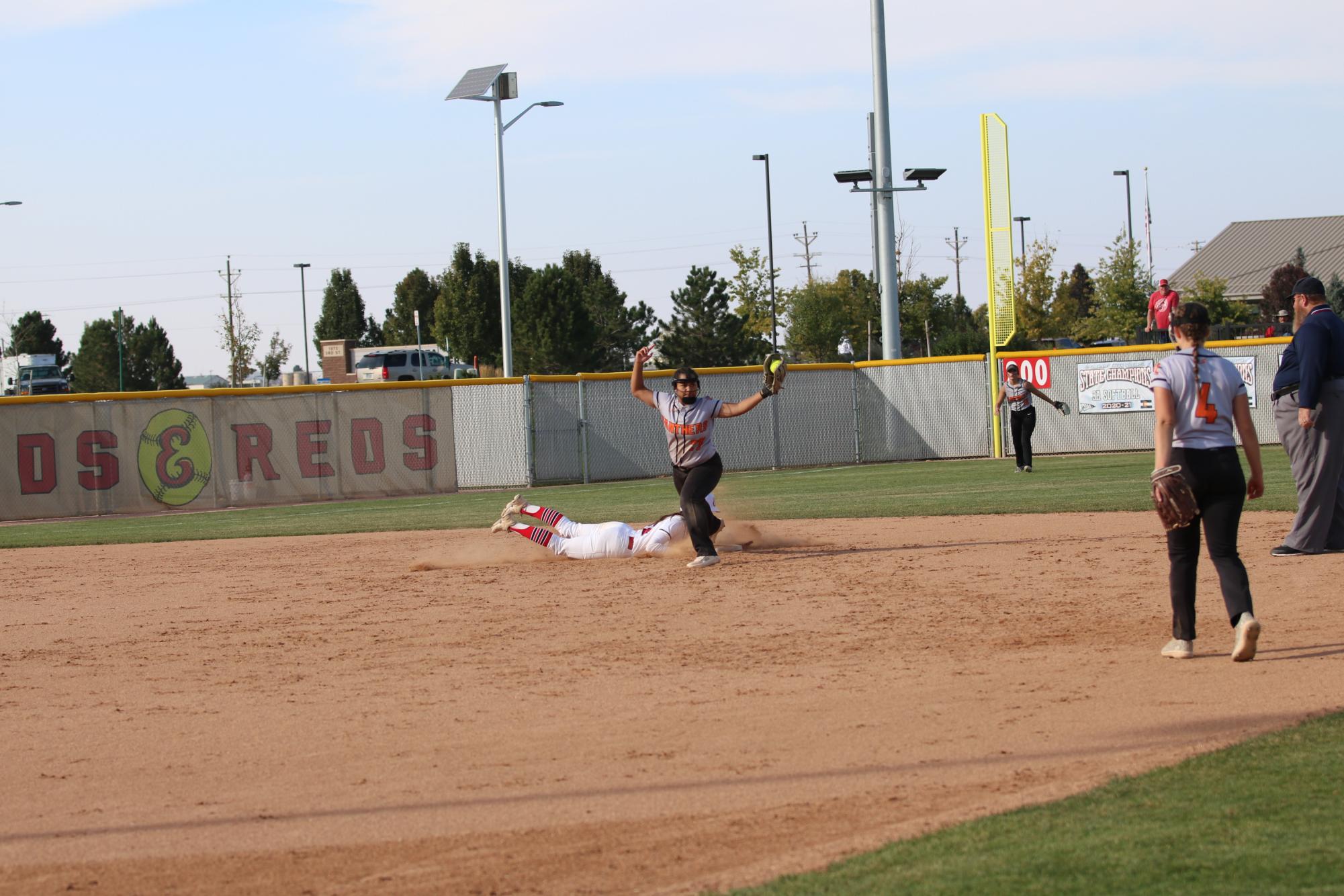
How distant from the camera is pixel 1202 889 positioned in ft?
11.2

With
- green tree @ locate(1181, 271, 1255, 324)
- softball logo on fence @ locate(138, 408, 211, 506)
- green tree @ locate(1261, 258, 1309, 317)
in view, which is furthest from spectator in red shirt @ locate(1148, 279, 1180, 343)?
green tree @ locate(1181, 271, 1255, 324)

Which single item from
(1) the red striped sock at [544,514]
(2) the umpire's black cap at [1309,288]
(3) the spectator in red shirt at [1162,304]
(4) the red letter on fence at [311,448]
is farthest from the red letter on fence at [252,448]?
(2) the umpire's black cap at [1309,288]

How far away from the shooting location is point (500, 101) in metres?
30.7

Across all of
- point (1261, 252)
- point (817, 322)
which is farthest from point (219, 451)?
point (1261, 252)

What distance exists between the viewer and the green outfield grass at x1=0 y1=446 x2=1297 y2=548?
1591cm

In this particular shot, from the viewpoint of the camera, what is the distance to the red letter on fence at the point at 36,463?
22672 mm

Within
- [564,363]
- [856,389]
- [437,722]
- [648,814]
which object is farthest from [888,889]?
[564,363]

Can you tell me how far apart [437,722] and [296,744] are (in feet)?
2.14

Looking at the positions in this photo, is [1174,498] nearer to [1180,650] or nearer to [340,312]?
[1180,650]

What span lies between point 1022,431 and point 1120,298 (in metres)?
35.1

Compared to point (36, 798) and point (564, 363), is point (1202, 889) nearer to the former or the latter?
point (36, 798)

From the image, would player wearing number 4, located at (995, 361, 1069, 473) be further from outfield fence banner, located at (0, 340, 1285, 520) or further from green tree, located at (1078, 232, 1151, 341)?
green tree, located at (1078, 232, 1151, 341)

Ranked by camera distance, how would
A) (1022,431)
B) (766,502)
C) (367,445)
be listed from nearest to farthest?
(766,502) < (1022,431) < (367,445)

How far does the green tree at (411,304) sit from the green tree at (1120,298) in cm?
3846
